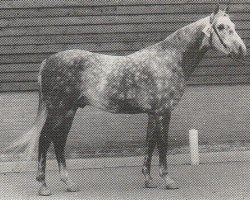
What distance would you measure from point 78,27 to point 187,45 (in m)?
2.99

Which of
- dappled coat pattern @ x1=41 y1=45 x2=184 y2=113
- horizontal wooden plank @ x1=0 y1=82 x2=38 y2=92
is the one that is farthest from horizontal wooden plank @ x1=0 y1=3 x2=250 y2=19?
dappled coat pattern @ x1=41 y1=45 x2=184 y2=113

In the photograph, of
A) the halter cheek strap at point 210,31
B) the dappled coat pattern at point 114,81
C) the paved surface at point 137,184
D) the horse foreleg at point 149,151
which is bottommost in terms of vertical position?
the paved surface at point 137,184

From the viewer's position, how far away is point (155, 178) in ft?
29.7

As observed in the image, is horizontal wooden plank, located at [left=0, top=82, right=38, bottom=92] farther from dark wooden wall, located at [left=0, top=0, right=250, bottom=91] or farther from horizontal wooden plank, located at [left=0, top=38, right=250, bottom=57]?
horizontal wooden plank, located at [left=0, top=38, right=250, bottom=57]

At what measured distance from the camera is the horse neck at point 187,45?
7996mm

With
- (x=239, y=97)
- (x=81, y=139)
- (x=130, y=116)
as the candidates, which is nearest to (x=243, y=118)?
(x=239, y=97)

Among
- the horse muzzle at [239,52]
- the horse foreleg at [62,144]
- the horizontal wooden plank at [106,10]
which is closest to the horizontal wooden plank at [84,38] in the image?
the horizontal wooden plank at [106,10]

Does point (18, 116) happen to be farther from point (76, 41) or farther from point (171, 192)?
point (171, 192)

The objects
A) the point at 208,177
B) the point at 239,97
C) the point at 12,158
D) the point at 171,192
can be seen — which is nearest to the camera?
the point at 171,192

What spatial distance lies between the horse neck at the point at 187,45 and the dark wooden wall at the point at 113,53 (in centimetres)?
250

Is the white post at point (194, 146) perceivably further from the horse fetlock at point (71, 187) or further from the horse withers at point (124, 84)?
the horse fetlock at point (71, 187)

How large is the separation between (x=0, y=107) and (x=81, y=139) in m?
1.56

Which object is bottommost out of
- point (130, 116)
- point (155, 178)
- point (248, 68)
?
point (155, 178)

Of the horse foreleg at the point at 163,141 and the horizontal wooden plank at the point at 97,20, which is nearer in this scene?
the horse foreleg at the point at 163,141
